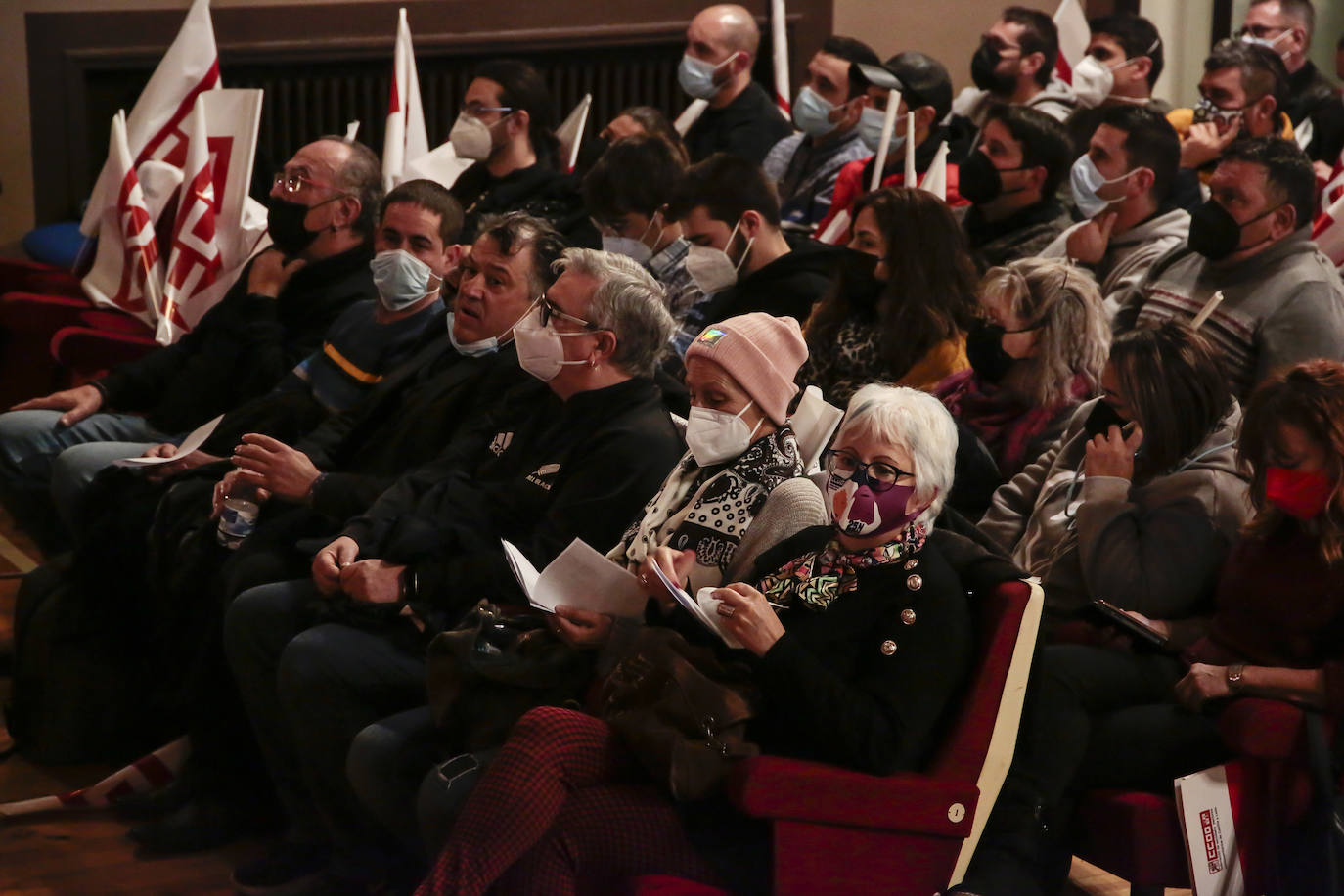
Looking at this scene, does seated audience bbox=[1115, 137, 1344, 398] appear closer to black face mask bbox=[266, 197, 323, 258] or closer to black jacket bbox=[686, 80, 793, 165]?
black face mask bbox=[266, 197, 323, 258]

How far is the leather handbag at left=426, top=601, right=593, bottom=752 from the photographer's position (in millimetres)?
2637

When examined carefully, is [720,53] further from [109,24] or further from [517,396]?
[517,396]

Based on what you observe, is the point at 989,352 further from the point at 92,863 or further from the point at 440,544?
the point at 92,863

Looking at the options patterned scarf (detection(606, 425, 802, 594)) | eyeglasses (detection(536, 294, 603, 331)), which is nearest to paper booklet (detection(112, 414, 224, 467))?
eyeglasses (detection(536, 294, 603, 331))

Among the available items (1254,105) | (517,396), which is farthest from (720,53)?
(517,396)

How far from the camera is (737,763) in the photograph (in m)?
2.29

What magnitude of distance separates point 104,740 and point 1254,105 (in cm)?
394

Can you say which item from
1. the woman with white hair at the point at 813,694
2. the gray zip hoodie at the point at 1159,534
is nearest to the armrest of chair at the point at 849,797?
the woman with white hair at the point at 813,694

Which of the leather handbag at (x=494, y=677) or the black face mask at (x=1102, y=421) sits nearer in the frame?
the leather handbag at (x=494, y=677)

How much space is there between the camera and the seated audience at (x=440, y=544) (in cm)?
297

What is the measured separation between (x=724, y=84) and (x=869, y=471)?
4.34 meters

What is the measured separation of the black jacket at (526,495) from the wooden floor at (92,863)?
741mm

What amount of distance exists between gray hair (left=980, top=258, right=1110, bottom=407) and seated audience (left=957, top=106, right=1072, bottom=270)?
985 millimetres

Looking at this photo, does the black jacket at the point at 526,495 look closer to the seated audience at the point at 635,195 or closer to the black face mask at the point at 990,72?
the seated audience at the point at 635,195
